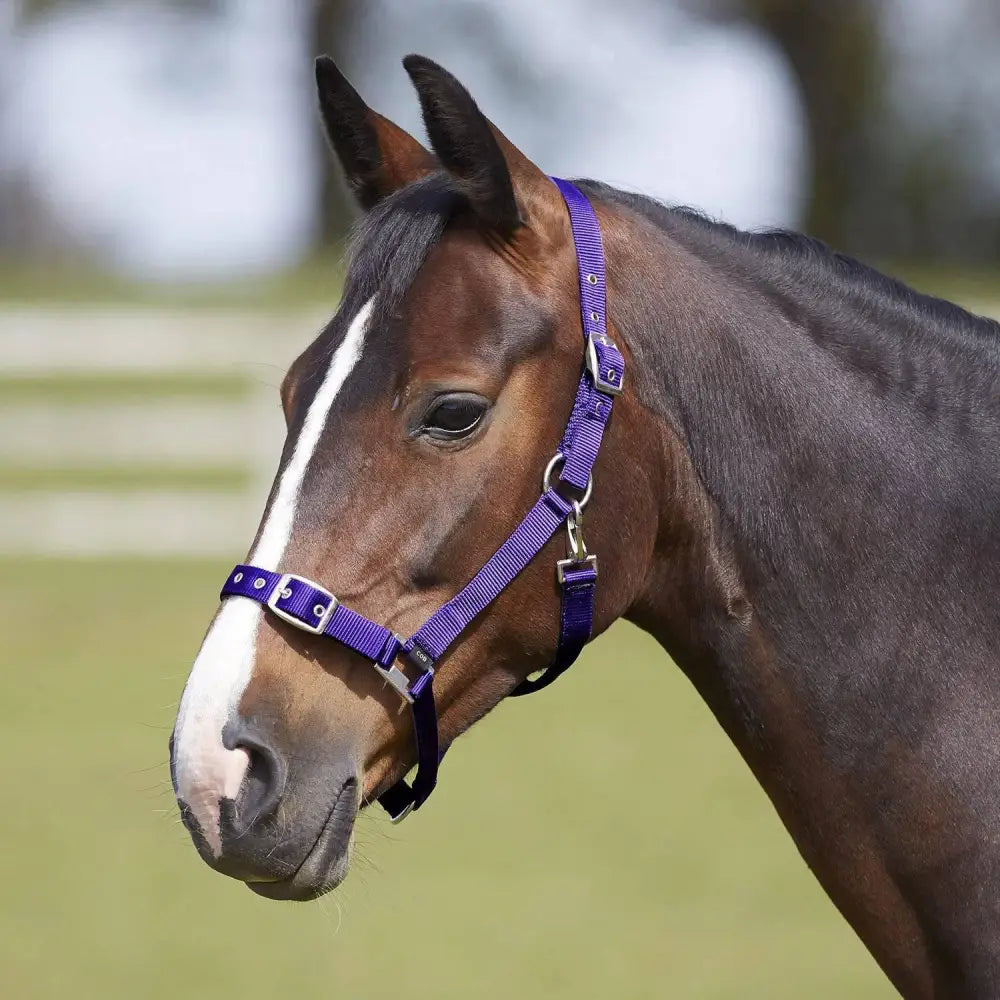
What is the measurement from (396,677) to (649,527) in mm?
528

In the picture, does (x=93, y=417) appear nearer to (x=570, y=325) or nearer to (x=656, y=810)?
(x=656, y=810)

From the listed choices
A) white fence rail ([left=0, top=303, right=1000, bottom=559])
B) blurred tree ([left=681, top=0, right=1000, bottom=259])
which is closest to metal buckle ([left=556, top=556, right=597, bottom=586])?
white fence rail ([left=0, top=303, right=1000, bottom=559])

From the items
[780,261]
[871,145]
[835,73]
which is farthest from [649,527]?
[835,73]

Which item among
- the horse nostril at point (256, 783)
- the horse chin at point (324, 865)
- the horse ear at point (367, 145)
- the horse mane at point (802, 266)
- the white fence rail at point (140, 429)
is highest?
the horse mane at point (802, 266)

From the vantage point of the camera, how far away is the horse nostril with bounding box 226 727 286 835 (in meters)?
2.17

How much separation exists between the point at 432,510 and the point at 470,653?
0.90 ft

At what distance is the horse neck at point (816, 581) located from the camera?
2.42 metres

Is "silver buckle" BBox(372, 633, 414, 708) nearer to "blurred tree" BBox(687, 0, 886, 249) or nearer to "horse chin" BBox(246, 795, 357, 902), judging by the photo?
"horse chin" BBox(246, 795, 357, 902)

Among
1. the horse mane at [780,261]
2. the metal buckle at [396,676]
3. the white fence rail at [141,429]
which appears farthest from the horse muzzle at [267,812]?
the white fence rail at [141,429]

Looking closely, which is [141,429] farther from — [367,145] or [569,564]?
[569,564]

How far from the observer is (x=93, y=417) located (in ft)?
44.1

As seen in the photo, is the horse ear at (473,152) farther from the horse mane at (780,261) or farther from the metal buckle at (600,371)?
the metal buckle at (600,371)

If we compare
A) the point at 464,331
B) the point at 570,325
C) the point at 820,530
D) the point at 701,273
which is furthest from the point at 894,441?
the point at 464,331

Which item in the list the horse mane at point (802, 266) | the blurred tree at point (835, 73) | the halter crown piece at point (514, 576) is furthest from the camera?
the blurred tree at point (835, 73)
